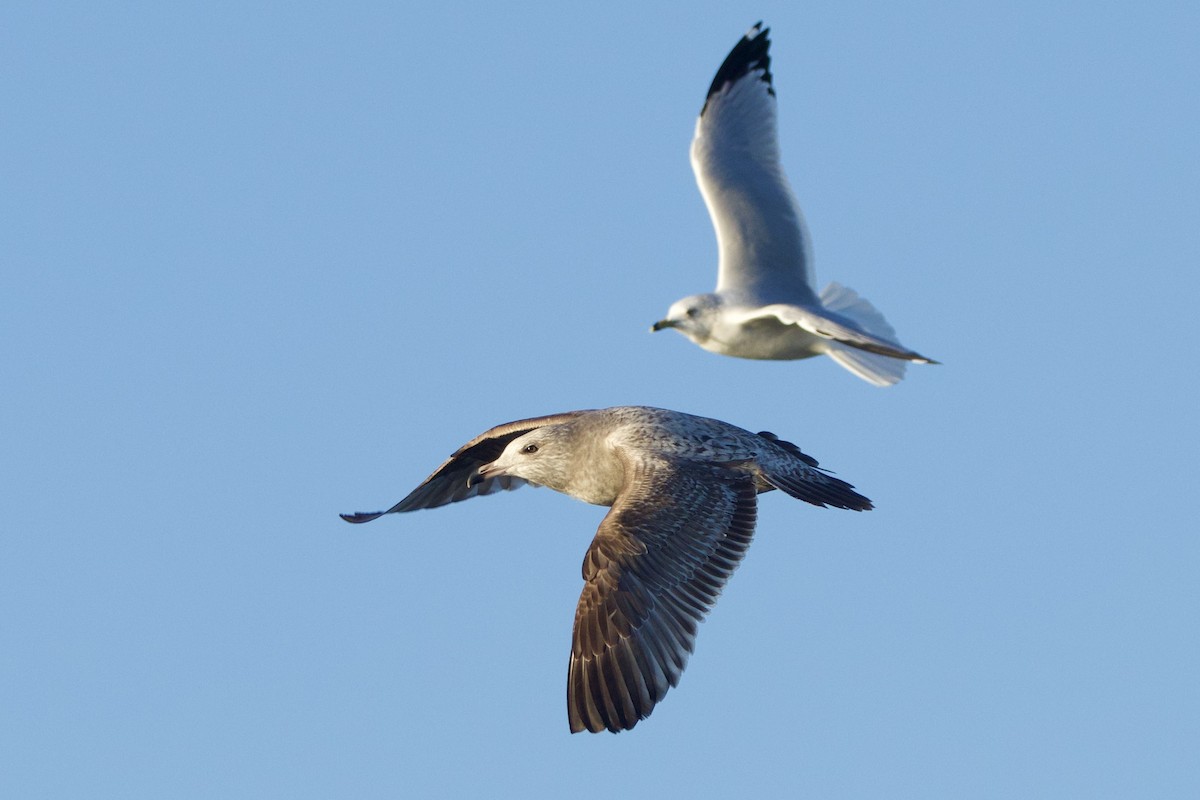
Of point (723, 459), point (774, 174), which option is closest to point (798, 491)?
point (723, 459)

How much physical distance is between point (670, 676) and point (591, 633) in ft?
1.65

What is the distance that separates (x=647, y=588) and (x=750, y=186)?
711cm

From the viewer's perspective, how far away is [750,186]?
15633 mm

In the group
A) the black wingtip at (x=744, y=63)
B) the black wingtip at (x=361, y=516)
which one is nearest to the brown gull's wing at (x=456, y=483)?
the black wingtip at (x=361, y=516)

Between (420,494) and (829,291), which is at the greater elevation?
(829,291)

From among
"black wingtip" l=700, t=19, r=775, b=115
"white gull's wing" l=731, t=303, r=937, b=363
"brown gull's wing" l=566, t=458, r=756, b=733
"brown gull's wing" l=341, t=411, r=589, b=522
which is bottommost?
"brown gull's wing" l=566, t=458, r=756, b=733

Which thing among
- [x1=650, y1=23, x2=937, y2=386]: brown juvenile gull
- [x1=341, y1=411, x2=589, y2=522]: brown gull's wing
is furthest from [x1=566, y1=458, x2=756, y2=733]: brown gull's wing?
[x1=650, y1=23, x2=937, y2=386]: brown juvenile gull

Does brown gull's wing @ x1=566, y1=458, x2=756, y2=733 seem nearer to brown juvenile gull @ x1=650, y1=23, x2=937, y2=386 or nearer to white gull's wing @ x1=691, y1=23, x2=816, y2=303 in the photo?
brown juvenile gull @ x1=650, y1=23, x2=937, y2=386

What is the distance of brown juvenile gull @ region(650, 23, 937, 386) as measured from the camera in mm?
14195

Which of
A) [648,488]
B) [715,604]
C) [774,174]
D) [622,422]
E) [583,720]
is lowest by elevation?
[583,720]

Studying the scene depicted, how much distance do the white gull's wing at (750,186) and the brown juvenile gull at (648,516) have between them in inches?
146

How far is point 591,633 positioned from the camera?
9.23 m

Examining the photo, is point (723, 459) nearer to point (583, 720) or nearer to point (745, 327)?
point (583, 720)

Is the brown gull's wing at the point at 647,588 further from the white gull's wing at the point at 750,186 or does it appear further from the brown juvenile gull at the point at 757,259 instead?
the white gull's wing at the point at 750,186
